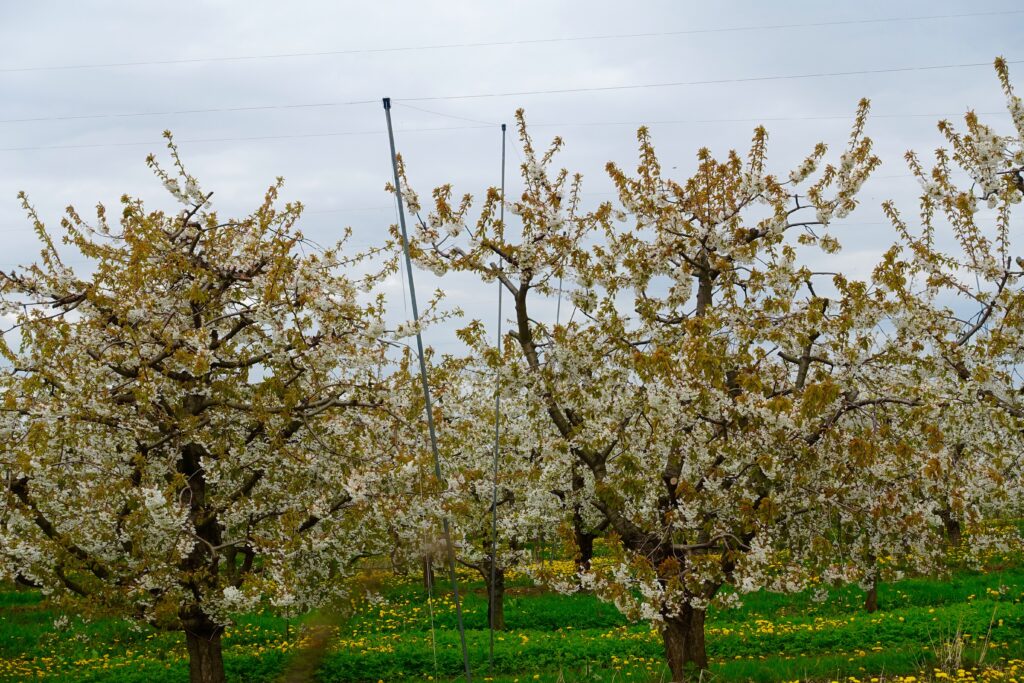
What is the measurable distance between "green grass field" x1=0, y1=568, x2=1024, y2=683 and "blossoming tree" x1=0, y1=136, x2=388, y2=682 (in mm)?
2080

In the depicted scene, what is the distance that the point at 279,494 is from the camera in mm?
10211

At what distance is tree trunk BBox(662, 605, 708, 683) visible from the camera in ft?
33.1

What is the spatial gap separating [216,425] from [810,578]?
6882 mm

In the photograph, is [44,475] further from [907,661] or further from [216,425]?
[907,661]

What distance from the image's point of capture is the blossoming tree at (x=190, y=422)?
8.91m

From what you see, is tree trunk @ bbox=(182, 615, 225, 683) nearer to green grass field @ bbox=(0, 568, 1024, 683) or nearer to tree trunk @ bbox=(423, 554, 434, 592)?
green grass field @ bbox=(0, 568, 1024, 683)

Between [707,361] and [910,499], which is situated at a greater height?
[707,361]

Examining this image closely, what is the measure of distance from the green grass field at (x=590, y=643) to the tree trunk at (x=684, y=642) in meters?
0.36

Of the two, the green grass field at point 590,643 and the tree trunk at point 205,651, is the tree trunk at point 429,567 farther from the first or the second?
the tree trunk at point 205,651

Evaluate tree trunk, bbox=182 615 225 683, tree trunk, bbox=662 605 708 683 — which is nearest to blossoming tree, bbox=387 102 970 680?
tree trunk, bbox=662 605 708 683

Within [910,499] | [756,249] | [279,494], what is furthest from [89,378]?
[910,499]

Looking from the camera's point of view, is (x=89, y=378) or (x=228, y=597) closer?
(x=228, y=597)

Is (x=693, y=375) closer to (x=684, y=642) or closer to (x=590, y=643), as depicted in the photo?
(x=684, y=642)

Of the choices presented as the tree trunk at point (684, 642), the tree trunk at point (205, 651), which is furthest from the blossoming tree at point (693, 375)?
the tree trunk at point (205, 651)
